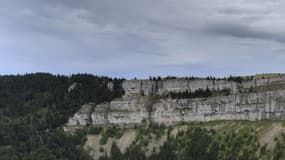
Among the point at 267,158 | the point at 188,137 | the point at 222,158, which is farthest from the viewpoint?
the point at 188,137

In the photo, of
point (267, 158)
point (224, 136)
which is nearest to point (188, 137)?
point (224, 136)

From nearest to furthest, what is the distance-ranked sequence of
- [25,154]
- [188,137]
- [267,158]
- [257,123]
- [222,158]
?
1. [267,158]
2. [222,158]
3. [257,123]
4. [188,137]
5. [25,154]

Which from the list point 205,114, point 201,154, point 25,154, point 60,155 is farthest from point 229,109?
point 25,154

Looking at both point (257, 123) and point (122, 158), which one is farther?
point (122, 158)

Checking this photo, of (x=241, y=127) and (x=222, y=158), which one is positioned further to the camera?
(x=241, y=127)

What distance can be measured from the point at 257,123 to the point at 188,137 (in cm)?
2412

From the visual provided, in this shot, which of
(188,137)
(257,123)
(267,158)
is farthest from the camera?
(188,137)

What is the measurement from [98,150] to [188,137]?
114 feet

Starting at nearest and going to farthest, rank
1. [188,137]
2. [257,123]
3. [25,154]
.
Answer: [257,123] < [188,137] < [25,154]

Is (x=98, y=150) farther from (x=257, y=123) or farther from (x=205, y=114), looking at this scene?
(x=257, y=123)

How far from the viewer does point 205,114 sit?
644 feet

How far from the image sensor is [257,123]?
172250 millimetres

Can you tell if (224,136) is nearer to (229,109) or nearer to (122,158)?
(229,109)

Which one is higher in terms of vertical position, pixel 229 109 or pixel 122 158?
pixel 229 109
